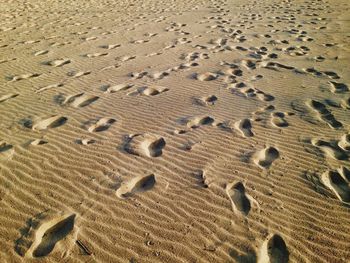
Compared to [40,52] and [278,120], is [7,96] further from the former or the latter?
[278,120]

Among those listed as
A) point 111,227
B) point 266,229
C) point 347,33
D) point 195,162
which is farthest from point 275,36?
point 111,227

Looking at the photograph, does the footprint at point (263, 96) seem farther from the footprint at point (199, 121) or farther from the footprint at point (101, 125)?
the footprint at point (101, 125)

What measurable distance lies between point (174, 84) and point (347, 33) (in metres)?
6.18

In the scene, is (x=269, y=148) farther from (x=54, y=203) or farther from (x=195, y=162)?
(x=54, y=203)

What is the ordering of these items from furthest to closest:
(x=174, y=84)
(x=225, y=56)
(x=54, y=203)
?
(x=225, y=56) → (x=174, y=84) → (x=54, y=203)

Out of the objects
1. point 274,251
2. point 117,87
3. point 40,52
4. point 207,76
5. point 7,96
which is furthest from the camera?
point 40,52

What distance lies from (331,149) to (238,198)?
1.54 metres

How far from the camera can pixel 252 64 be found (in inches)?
249

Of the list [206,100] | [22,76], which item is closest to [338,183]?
[206,100]

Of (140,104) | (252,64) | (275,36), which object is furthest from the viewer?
(275,36)

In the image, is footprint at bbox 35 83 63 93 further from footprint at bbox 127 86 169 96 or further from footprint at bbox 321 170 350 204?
footprint at bbox 321 170 350 204

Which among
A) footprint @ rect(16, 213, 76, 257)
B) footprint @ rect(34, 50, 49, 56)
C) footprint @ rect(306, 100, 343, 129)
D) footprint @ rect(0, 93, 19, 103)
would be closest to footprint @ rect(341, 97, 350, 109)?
footprint @ rect(306, 100, 343, 129)

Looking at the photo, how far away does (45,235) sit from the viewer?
2.57m

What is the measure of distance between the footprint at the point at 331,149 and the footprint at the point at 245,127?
2.70 feet
